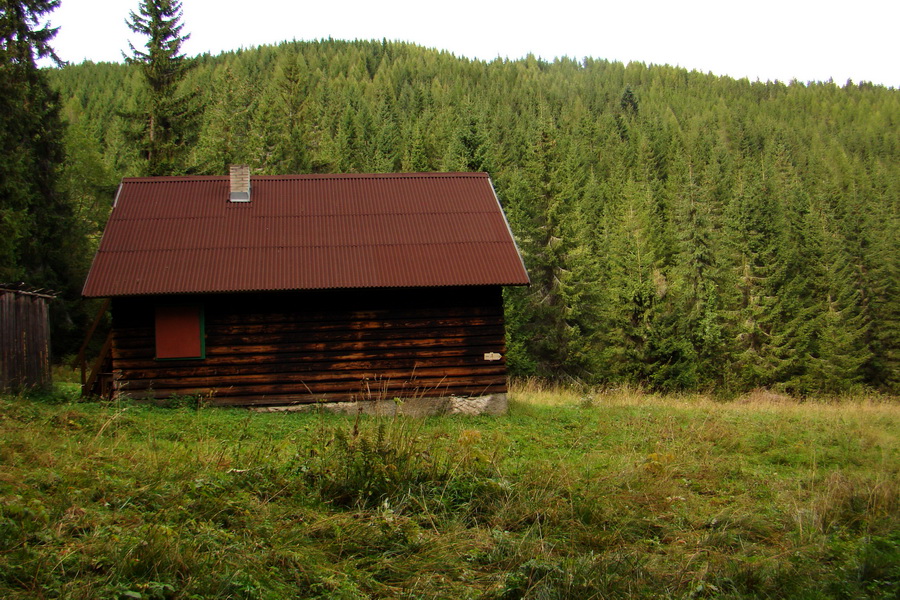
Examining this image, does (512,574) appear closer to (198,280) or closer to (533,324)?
(198,280)

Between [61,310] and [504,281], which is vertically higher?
[504,281]

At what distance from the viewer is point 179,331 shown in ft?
50.6

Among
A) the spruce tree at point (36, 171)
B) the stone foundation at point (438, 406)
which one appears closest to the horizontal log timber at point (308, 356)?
the stone foundation at point (438, 406)

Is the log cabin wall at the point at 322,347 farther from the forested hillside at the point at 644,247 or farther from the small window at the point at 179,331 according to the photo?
the forested hillside at the point at 644,247

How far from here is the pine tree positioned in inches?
1249

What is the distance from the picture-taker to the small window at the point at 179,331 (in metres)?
15.4

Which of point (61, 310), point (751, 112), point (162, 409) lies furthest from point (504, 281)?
point (751, 112)

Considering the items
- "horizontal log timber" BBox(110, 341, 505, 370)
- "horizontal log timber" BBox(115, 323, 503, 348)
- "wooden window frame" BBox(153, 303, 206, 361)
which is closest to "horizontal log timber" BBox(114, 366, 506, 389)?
"horizontal log timber" BBox(110, 341, 505, 370)

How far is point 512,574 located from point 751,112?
13693 centimetres

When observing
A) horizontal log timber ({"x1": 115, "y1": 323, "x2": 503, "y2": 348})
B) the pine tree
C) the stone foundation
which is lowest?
the stone foundation

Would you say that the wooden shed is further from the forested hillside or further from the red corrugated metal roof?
the forested hillside

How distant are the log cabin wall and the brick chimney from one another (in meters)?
3.18

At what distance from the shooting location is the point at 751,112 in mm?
125750

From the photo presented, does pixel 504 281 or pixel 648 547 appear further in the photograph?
pixel 504 281
